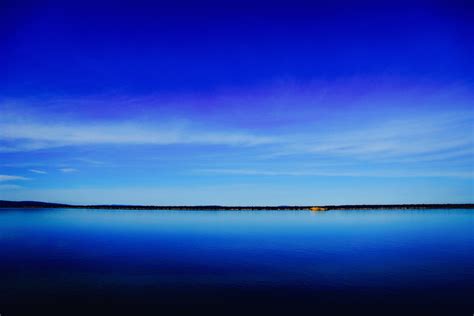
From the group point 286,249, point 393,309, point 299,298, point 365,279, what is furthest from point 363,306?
point 286,249

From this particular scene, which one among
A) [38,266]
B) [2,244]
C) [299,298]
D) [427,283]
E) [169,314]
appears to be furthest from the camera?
[2,244]

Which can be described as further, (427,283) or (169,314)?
(427,283)

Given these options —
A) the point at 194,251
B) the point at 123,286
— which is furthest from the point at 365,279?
the point at 194,251

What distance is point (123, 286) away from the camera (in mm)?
23641

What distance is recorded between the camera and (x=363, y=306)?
A: 1931cm

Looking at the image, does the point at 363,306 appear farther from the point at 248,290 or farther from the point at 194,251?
the point at 194,251

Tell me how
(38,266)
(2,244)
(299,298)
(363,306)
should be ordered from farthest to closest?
(2,244), (38,266), (299,298), (363,306)

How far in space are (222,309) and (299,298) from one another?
485cm

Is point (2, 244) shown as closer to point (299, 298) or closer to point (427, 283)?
point (299, 298)

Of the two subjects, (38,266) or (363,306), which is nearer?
(363,306)

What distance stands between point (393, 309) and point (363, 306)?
4.93 ft

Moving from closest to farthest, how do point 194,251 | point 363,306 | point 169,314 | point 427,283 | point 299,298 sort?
1. point 169,314
2. point 363,306
3. point 299,298
4. point 427,283
5. point 194,251

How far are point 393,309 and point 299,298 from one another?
506 centimetres

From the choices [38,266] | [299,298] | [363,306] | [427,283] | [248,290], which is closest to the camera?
[363,306]
